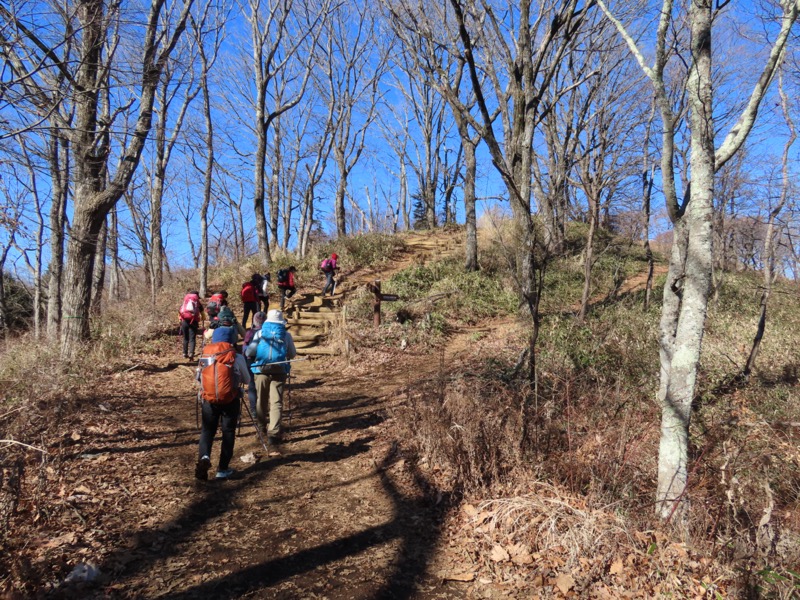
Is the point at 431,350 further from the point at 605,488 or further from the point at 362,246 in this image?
the point at 362,246

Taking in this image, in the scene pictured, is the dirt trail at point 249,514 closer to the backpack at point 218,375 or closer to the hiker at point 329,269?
the backpack at point 218,375

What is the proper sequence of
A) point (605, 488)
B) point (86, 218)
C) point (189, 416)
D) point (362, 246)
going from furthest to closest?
point (362, 246) → point (86, 218) → point (189, 416) → point (605, 488)

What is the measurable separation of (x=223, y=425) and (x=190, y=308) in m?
6.14

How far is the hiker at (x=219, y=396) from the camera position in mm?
4918

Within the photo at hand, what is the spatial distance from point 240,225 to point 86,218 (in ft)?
98.3

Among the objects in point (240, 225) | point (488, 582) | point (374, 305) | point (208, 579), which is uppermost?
point (240, 225)

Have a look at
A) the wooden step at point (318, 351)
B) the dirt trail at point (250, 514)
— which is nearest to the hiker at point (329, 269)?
the wooden step at point (318, 351)

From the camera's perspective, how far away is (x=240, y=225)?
3781cm

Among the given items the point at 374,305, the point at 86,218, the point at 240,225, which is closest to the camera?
the point at 86,218

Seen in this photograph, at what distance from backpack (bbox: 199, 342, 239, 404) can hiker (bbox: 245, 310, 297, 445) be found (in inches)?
41.9

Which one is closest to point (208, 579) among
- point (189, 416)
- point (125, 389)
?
point (189, 416)

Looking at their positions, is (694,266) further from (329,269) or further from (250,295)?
(329,269)

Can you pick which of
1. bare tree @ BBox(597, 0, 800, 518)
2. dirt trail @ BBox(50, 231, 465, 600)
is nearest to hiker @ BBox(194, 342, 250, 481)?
dirt trail @ BBox(50, 231, 465, 600)

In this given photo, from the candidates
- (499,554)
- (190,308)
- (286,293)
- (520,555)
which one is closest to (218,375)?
(499,554)
